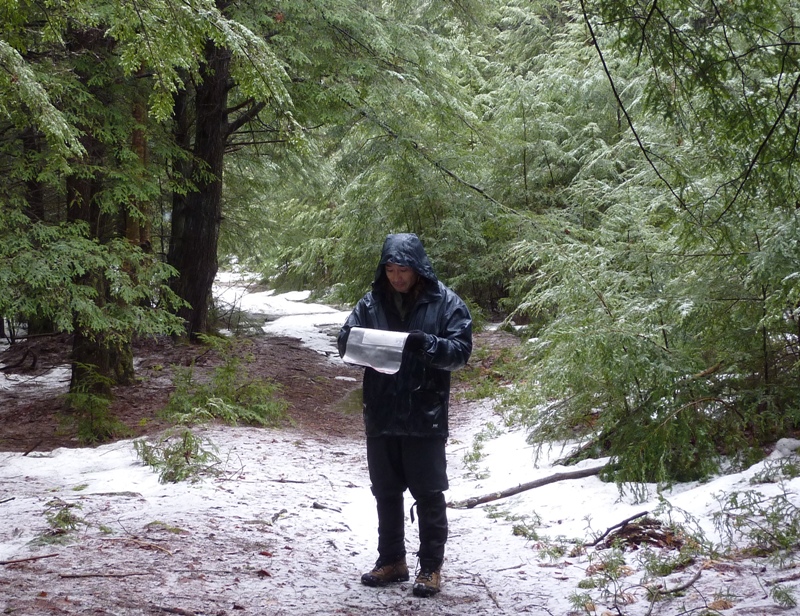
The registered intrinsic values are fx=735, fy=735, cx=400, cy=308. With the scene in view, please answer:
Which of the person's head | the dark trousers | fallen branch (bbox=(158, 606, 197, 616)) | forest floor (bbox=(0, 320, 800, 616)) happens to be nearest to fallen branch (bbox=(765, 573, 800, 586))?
forest floor (bbox=(0, 320, 800, 616))

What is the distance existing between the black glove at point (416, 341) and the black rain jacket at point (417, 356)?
0.02 meters

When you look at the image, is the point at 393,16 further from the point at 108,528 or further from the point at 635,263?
the point at 108,528

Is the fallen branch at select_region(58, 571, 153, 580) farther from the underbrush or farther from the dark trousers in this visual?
the underbrush

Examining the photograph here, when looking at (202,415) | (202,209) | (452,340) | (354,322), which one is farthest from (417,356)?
(202,209)

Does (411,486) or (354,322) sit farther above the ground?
(354,322)

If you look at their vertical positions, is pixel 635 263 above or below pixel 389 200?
below

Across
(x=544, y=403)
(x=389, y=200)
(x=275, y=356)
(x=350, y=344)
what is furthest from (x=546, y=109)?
(x=350, y=344)

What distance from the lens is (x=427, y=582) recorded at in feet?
13.3

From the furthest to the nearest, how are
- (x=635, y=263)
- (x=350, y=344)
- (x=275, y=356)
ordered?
(x=275, y=356)
(x=635, y=263)
(x=350, y=344)

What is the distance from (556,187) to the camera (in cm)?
1482

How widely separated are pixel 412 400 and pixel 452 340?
1.29ft

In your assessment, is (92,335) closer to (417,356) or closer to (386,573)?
(386,573)

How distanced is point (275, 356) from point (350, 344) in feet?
35.3

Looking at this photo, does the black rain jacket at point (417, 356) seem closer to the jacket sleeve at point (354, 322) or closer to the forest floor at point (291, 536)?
the jacket sleeve at point (354, 322)
